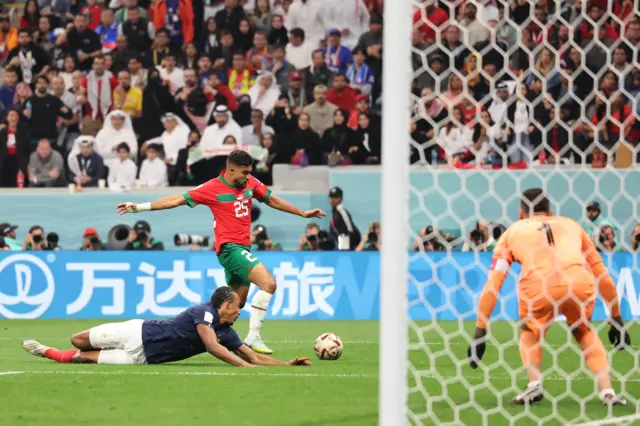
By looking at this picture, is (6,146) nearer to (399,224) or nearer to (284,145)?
(284,145)

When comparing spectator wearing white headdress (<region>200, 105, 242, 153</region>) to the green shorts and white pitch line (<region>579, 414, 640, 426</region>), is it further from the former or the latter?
white pitch line (<region>579, 414, 640, 426</region>)

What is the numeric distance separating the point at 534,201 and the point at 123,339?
372 cm

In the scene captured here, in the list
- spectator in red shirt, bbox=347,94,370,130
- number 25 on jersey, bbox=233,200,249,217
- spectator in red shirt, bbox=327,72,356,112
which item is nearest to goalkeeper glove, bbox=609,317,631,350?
number 25 on jersey, bbox=233,200,249,217

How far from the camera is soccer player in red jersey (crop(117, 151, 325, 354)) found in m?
10.3

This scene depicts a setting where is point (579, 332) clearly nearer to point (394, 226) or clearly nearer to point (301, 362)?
point (394, 226)

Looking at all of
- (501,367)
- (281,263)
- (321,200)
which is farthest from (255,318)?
(321,200)

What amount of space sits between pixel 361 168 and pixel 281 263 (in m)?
3.09

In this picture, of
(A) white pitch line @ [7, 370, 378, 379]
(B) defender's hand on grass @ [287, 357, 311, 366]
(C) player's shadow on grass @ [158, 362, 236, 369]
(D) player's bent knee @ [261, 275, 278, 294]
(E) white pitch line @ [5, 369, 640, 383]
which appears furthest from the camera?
(D) player's bent knee @ [261, 275, 278, 294]

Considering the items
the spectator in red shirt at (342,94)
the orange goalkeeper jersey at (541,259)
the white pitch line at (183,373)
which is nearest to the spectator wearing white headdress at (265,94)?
the spectator in red shirt at (342,94)

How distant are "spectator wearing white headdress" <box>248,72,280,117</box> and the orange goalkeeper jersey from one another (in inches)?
450

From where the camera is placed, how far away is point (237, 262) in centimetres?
1041

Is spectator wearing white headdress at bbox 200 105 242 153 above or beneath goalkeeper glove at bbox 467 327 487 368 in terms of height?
above

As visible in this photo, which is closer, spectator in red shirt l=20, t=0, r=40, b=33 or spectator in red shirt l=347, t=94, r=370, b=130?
spectator in red shirt l=347, t=94, r=370, b=130

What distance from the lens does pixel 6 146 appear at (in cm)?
1809
